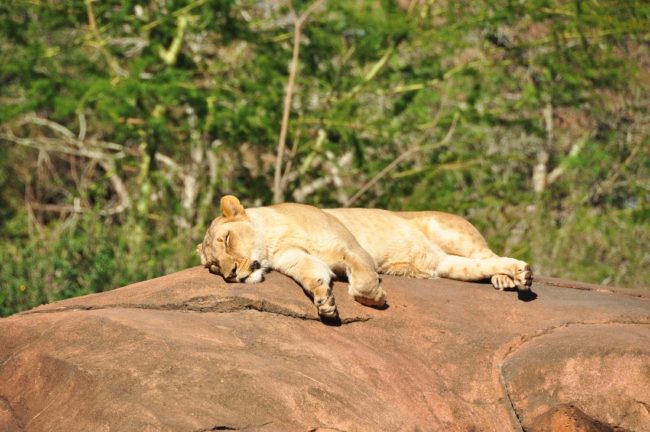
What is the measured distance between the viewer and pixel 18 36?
12938 millimetres

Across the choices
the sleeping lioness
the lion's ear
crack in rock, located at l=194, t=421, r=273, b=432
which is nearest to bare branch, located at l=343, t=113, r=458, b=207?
the sleeping lioness

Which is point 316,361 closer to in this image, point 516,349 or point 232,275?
point 232,275

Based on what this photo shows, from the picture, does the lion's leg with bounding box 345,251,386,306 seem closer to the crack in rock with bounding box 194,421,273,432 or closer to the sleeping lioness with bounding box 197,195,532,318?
the sleeping lioness with bounding box 197,195,532,318

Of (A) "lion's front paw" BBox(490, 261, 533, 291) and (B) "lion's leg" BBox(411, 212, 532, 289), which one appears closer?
(A) "lion's front paw" BBox(490, 261, 533, 291)

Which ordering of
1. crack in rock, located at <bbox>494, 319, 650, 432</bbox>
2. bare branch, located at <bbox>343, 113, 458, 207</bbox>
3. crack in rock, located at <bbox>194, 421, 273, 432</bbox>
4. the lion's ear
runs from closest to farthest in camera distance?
crack in rock, located at <bbox>194, 421, 273, 432</bbox> < crack in rock, located at <bbox>494, 319, 650, 432</bbox> < the lion's ear < bare branch, located at <bbox>343, 113, 458, 207</bbox>

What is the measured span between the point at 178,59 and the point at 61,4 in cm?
167

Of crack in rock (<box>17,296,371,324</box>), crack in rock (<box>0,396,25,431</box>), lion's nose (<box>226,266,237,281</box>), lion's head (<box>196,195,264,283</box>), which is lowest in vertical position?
crack in rock (<box>0,396,25,431</box>)

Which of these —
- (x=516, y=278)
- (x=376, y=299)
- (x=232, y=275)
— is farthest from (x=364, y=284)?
(x=516, y=278)

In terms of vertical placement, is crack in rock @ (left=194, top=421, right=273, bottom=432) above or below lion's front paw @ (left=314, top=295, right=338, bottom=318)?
below

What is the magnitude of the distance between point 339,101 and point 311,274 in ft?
21.7

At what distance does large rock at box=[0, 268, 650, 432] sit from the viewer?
14.4 feet

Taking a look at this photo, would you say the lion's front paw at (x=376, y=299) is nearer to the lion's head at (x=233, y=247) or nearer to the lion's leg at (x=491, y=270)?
the lion's head at (x=233, y=247)

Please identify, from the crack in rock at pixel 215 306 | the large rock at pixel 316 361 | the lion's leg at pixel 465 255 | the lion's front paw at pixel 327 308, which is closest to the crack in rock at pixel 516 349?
the large rock at pixel 316 361

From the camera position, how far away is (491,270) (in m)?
6.85
